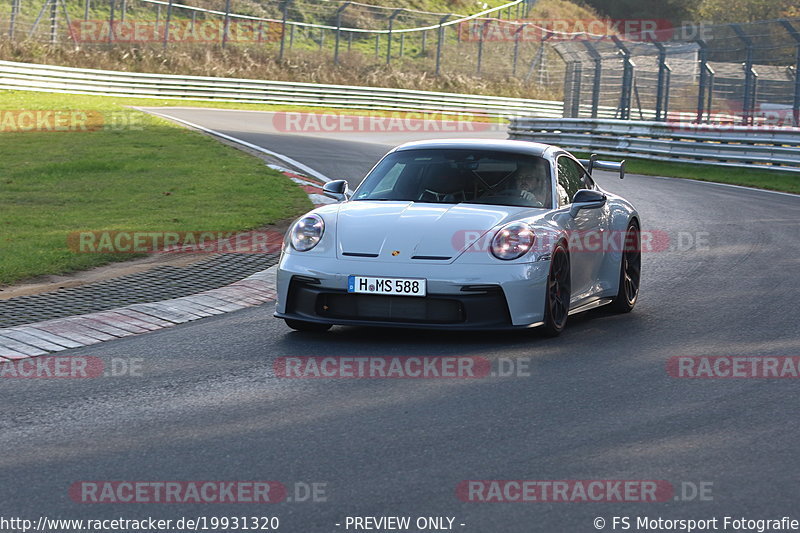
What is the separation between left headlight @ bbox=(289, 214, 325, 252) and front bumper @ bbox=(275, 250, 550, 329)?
0.32 meters

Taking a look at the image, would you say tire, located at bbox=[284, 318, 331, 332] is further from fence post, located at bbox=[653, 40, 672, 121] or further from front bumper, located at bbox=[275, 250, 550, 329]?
fence post, located at bbox=[653, 40, 672, 121]

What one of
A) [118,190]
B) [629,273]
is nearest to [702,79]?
[118,190]

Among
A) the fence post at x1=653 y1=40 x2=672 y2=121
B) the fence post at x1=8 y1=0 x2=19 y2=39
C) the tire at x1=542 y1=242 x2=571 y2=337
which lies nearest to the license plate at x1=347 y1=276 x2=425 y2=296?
the tire at x1=542 y1=242 x2=571 y2=337

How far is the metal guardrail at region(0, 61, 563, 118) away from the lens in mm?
35062

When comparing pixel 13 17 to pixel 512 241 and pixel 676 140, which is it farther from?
pixel 512 241

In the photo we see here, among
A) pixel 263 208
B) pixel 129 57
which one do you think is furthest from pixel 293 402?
pixel 129 57

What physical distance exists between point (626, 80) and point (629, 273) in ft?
66.5

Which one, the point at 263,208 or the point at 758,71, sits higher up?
the point at 758,71

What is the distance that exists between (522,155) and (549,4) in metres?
67.3

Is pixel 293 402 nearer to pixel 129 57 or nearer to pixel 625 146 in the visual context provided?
pixel 625 146

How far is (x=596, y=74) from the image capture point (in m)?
30.0

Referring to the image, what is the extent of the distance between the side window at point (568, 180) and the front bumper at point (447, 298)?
1.21 m

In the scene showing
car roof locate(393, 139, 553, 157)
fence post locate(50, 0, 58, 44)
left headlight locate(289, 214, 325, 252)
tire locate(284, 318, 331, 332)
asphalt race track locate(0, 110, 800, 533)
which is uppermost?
fence post locate(50, 0, 58, 44)

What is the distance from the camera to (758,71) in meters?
24.0
